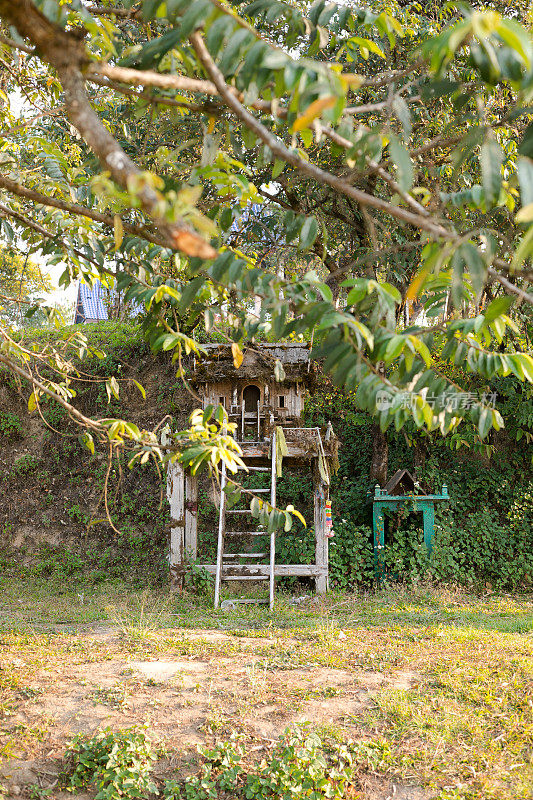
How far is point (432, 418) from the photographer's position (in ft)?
6.47

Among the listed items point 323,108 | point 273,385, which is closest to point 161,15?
point 323,108

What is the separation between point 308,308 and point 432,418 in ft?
1.70

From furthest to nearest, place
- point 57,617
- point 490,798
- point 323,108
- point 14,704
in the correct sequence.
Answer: point 57,617 < point 14,704 < point 490,798 < point 323,108

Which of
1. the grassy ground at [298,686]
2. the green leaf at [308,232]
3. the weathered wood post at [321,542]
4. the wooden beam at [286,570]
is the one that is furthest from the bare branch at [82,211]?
the weathered wood post at [321,542]

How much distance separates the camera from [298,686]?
164 inches

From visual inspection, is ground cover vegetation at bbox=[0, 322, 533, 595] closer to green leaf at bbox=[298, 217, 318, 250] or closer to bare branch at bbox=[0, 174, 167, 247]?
bare branch at bbox=[0, 174, 167, 247]

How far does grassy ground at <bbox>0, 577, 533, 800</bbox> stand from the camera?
3215 mm

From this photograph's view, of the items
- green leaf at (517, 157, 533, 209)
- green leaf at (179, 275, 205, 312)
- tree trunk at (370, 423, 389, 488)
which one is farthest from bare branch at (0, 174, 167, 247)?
tree trunk at (370, 423, 389, 488)

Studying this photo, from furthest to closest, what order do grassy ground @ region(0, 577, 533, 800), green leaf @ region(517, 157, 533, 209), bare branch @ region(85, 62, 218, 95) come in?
grassy ground @ region(0, 577, 533, 800) → bare branch @ region(85, 62, 218, 95) → green leaf @ region(517, 157, 533, 209)

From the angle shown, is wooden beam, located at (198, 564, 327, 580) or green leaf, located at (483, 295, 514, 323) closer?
green leaf, located at (483, 295, 514, 323)

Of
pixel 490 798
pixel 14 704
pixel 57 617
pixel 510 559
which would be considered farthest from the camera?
pixel 510 559

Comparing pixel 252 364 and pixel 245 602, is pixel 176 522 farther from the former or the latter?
pixel 252 364

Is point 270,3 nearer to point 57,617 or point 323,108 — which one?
point 323,108

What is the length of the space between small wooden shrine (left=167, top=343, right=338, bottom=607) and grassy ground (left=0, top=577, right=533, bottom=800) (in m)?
0.88
